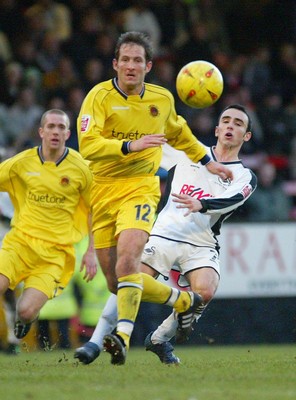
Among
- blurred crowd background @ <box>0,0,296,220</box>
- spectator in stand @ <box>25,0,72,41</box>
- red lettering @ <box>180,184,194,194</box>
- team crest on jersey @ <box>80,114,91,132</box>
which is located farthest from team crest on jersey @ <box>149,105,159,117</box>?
spectator in stand @ <box>25,0,72,41</box>

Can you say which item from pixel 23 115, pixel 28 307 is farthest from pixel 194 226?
pixel 23 115

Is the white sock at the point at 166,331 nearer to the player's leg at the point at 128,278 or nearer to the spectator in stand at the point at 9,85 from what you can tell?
the player's leg at the point at 128,278

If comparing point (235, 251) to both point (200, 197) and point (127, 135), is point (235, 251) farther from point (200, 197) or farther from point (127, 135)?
point (127, 135)

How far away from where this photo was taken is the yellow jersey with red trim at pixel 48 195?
9695mm

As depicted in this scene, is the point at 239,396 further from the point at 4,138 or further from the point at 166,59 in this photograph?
the point at 166,59

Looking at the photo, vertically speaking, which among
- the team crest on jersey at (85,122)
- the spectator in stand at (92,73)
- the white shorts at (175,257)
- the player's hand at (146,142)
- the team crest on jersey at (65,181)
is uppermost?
the spectator in stand at (92,73)

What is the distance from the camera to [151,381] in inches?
294

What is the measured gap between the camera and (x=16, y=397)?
662 cm

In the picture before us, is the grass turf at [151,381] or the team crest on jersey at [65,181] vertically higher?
the team crest on jersey at [65,181]

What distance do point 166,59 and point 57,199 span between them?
741 cm

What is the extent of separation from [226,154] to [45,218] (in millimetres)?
1721

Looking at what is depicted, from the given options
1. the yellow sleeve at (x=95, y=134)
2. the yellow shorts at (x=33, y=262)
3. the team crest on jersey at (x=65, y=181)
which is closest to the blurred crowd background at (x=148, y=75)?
the team crest on jersey at (x=65, y=181)

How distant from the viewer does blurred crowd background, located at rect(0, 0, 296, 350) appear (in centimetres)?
1476

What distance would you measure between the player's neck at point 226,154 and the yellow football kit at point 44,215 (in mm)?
1186
